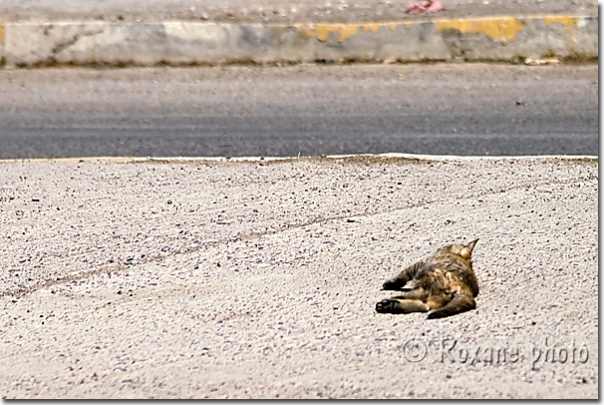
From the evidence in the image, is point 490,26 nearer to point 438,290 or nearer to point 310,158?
point 310,158

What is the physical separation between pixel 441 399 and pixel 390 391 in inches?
6.9

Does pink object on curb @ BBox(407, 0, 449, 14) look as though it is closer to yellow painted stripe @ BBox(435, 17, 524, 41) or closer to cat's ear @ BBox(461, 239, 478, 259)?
yellow painted stripe @ BBox(435, 17, 524, 41)

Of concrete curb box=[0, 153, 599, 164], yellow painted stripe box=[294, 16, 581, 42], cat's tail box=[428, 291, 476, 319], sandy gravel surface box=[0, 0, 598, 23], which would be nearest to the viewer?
cat's tail box=[428, 291, 476, 319]

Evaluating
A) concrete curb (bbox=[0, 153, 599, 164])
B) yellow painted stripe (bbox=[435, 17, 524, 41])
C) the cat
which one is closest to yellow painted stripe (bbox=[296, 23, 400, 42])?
yellow painted stripe (bbox=[435, 17, 524, 41])

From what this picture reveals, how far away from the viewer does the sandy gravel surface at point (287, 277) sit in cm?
342

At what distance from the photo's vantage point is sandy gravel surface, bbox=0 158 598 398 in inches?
135

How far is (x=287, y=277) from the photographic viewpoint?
4.51 metres

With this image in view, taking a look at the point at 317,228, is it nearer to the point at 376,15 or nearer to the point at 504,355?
the point at 504,355

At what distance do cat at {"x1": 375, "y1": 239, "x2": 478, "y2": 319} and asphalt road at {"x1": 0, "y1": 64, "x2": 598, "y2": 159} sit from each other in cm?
285

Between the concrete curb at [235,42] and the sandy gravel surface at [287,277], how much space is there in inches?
150

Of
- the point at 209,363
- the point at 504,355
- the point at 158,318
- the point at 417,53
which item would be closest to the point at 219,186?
the point at 158,318

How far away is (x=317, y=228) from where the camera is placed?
16.9ft

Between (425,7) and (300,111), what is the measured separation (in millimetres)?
2970

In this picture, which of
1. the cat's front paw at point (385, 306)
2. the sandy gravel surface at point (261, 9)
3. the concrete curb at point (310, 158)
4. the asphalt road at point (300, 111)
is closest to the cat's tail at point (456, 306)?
the cat's front paw at point (385, 306)
